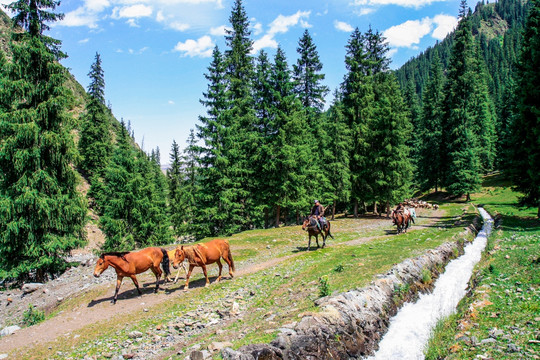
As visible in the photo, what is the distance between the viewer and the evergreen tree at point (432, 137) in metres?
62.4

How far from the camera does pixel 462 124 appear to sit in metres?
54.7

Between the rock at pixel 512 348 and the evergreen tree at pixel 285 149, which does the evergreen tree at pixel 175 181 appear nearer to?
the evergreen tree at pixel 285 149

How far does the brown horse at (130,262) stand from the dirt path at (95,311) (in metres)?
0.57

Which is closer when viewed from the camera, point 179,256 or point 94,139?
point 179,256

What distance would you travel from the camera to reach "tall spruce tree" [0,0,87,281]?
1945cm

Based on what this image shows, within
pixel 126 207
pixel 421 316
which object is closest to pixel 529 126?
pixel 421 316

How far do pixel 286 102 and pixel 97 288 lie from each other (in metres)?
25.1

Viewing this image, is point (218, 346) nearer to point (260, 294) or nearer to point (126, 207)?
point (260, 294)

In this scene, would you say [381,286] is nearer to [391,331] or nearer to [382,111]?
[391,331]

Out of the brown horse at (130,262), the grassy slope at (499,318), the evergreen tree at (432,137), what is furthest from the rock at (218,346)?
the evergreen tree at (432,137)

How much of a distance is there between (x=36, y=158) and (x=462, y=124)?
61.2 metres

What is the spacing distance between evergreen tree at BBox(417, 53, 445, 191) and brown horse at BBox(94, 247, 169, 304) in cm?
5972

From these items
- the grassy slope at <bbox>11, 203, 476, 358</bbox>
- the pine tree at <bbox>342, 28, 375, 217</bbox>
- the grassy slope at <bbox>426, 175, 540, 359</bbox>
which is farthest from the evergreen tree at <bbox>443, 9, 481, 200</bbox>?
the grassy slope at <bbox>426, 175, 540, 359</bbox>

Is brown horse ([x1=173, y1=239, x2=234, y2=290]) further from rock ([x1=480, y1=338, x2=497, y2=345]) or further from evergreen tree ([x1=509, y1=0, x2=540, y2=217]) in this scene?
evergreen tree ([x1=509, y1=0, x2=540, y2=217])
